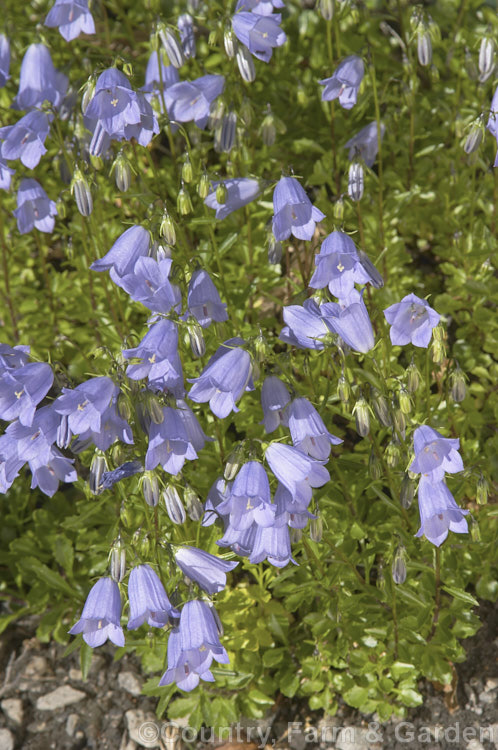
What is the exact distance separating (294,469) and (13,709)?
7.44 ft

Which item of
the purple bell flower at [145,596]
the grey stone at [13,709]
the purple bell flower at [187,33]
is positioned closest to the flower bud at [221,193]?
the purple bell flower at [187,33]

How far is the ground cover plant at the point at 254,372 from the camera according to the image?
251cm

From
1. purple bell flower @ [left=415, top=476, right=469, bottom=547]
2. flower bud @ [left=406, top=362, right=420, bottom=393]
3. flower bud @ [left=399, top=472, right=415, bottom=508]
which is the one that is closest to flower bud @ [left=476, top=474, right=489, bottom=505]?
purple bell flower @ [left=415, top=476, right=469, bottom=547]

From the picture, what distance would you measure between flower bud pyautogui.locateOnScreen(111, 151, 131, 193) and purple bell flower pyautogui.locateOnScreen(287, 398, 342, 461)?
42.2 inches

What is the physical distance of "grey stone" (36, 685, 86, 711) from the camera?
3.66 metres

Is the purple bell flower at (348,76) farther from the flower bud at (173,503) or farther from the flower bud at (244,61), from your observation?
the flower bud at (173,503)

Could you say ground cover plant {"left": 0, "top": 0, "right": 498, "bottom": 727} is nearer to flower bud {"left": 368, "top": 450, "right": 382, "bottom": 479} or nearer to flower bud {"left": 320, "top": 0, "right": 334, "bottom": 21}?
flower bud {"left": 368, "top": 450, "right": 382, "bottom": 479}

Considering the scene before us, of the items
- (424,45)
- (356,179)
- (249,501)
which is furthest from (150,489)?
(424,45)

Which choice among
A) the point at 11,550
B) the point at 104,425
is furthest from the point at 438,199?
the point at 11,550

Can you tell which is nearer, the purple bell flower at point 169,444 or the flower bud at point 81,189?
the purple bell flower at point 169,444

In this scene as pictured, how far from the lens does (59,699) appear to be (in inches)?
145

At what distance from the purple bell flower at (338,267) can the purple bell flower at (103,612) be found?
1265 mm

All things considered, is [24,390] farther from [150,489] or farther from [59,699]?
[59,699]

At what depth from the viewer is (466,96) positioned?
15.3 ft
